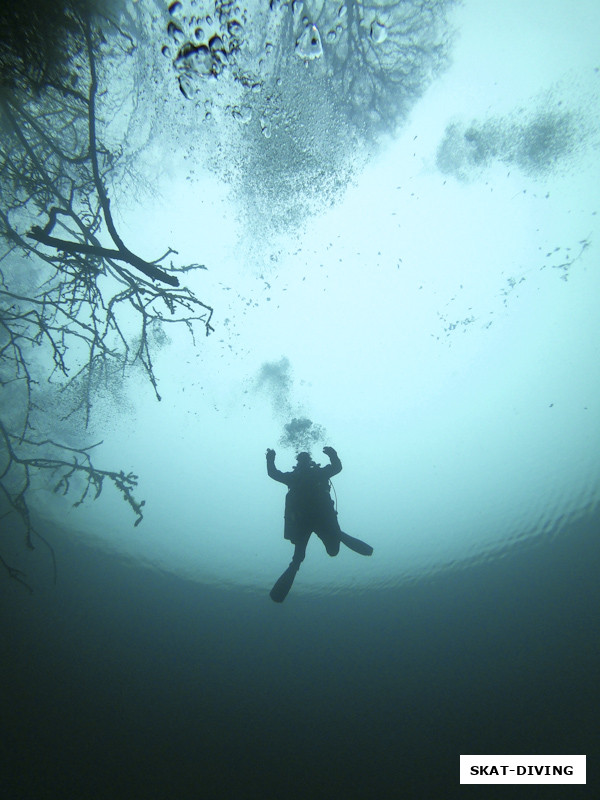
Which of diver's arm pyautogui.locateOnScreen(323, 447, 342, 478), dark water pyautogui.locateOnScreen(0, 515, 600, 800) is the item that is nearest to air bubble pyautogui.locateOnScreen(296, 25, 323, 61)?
diver's arm pyautogui.locateOnScreen(323, 447, 342, 478)

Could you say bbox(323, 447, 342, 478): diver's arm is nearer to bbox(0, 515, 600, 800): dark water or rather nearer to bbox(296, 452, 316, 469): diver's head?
bbox(296, 452, 316, 469): diver's head

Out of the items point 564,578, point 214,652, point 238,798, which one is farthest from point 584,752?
point 214,652

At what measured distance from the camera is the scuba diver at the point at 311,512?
606 cm

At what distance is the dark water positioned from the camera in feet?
36.0

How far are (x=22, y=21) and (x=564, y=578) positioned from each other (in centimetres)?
2819

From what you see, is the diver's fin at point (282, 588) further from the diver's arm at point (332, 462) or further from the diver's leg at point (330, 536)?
the diver's arm at point (332, 462)

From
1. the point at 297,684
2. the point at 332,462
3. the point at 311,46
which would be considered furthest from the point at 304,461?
the point at 297,684

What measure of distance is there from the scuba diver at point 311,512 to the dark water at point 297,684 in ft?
36.3

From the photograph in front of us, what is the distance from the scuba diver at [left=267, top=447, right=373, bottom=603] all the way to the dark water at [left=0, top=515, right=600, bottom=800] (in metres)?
11.1

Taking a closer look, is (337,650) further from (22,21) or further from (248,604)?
(22,21)

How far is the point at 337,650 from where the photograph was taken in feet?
57.7

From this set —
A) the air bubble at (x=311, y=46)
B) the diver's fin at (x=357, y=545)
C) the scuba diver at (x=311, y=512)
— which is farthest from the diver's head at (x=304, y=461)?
the air bubble at (x=311, y=46)

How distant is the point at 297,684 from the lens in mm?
15570

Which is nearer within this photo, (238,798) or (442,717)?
(238,798)
